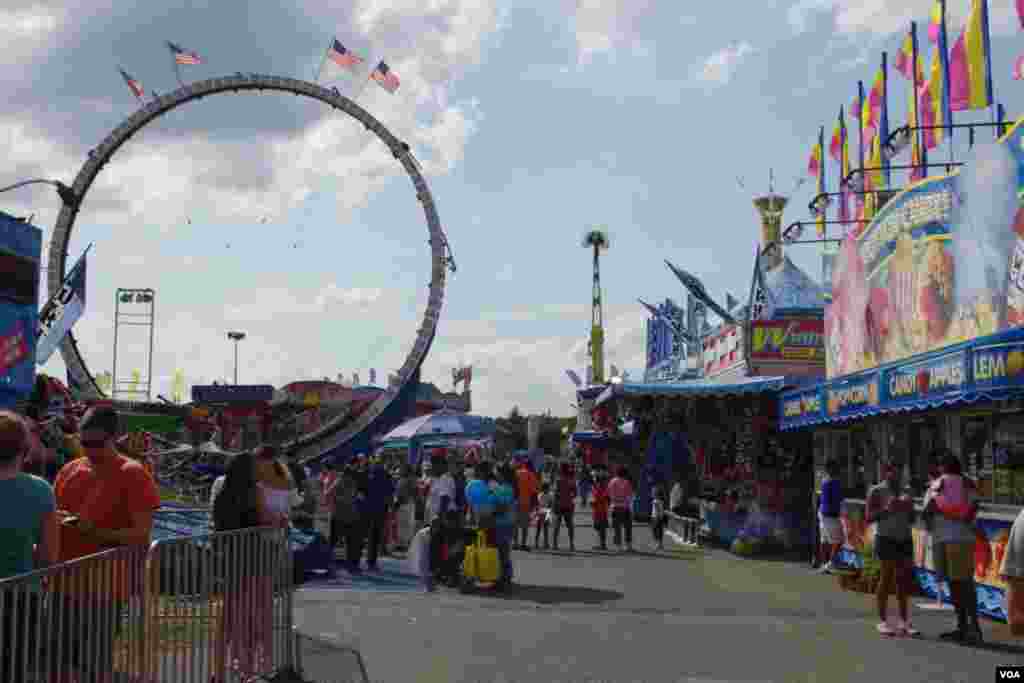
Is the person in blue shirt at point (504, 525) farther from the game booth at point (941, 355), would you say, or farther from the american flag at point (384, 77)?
the american flag at point (384, 77)

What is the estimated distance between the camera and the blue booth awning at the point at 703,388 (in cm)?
2073

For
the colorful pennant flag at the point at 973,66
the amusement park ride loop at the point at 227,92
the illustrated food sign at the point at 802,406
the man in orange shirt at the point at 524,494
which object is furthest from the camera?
the amusement park ride loop at the point at 227,92

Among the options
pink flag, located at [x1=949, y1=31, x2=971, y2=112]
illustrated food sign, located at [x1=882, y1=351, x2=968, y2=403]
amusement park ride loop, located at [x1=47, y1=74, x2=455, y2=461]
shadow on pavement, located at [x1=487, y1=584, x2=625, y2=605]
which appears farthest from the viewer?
amusement park ride loop, located at [x1=47, y1=74, x2=455, y2=461]

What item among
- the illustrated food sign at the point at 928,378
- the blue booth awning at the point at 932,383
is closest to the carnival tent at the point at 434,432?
the blue booth awning at the point at 932,383

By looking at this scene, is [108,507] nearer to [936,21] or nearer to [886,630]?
[886,630]

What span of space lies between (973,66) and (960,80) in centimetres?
47

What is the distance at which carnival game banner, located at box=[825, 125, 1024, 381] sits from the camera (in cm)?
1341

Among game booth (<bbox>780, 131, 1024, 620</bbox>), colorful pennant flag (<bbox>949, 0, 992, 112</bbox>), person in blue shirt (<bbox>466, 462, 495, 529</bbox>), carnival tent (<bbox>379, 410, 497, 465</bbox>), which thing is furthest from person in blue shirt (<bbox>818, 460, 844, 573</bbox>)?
carnival tent (<bbox>379, 410, 497, 465</bbox>)

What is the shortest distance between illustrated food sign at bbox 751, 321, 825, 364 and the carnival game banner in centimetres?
734

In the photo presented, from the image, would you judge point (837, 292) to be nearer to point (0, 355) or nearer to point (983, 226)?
point (983, 226)

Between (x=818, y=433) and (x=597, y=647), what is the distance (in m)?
11.7

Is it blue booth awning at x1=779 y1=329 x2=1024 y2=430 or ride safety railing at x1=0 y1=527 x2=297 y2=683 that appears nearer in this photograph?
ride safety railing at x1=0 y1=527 x2=297 y2=683

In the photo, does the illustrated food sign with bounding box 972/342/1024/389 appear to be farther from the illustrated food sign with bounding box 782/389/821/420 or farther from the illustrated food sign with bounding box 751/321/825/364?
the illustrated food sign with bounding box 751/321/825/364

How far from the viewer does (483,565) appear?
47.4 feet
